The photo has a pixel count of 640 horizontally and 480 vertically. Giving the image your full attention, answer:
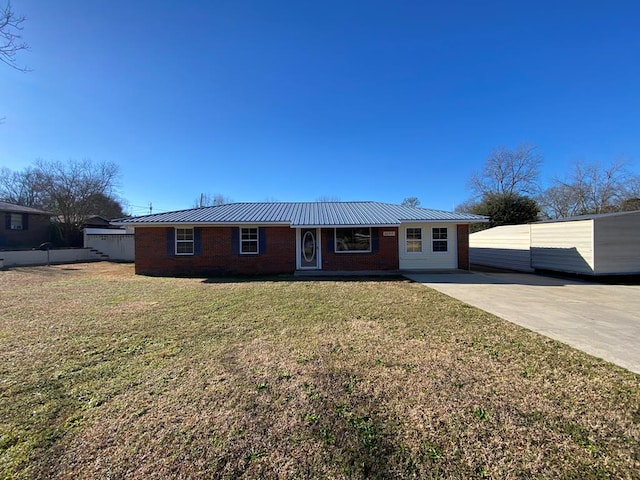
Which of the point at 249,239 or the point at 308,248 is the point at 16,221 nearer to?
the point at 249,239

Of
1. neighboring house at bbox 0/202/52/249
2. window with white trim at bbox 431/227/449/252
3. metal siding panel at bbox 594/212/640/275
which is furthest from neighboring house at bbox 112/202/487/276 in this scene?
neighboring house at bbox 0/202/52/249

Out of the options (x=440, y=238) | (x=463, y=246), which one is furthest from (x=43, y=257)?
A: (x=463, y=246)

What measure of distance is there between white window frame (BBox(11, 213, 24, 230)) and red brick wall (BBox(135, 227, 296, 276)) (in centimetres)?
2032

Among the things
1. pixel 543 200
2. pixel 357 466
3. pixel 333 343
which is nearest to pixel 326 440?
pixel 357 466

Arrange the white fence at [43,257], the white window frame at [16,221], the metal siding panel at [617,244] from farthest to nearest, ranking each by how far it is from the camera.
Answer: the white window frame at [16,221] < the white fence at [43,257] < the metal siding panel at [617,244]

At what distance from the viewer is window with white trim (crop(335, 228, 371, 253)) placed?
1359cm

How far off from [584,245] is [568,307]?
6372 mm

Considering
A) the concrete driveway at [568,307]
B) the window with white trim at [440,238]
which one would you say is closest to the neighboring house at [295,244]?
the window with white trim at [440,238]

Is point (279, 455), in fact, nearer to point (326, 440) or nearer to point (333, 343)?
point (326, 440)

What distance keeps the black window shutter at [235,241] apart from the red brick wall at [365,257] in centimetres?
386

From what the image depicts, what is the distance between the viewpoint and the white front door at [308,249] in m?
13.7

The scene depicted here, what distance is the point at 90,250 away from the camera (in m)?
21.4

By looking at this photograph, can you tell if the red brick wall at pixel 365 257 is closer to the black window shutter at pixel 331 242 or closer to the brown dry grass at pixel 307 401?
the black window shutter at pixel 331 242

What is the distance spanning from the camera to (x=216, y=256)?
43.7 ft
